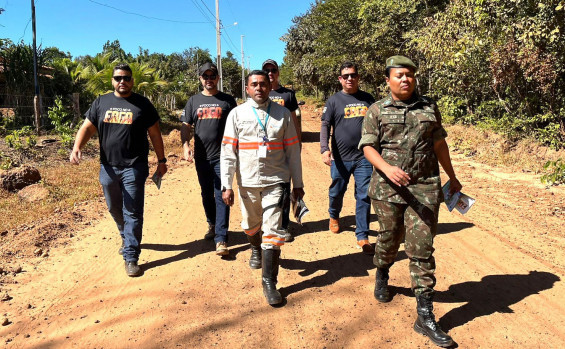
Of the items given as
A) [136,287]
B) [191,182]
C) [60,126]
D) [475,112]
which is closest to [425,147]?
[136,287]

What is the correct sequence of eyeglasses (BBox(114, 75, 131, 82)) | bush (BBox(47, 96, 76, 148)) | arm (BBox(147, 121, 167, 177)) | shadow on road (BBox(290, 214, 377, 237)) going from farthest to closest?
bush (BBox(47, 96, 76, 148))
shadow on road (BBox(290, 214, 377, 237))
arm (BBox(147, 121, 167, 177))
eyeglasses (BBox(114, 75, 131, 82))

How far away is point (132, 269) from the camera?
13.0 ft

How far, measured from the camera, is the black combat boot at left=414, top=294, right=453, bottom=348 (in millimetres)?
2701

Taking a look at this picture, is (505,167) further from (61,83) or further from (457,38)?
(61,83)

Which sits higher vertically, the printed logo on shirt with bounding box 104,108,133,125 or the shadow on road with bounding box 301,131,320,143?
the printed logo on shirt with bounding box 104,108,133,125

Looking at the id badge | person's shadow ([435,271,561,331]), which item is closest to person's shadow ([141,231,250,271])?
the id badge

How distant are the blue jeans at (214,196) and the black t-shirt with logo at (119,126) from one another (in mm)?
769

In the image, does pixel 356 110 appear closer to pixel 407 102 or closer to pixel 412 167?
pixel 407 102

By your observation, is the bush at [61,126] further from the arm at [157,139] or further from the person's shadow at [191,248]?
the arm at [157,139]

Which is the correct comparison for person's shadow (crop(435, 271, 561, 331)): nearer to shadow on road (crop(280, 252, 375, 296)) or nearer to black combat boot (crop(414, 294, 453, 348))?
black combat boot (crop(414, 294, 453, 348))

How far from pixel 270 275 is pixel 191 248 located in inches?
66.0

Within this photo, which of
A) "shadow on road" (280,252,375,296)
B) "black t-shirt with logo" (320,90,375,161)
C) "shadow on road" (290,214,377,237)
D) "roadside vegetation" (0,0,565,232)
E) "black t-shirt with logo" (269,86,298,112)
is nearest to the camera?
"shadow on road" (280,252,375,296)

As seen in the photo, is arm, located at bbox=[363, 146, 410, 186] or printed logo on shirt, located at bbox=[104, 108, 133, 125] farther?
printed logo on shirt, located at bbox=[104, 108, 133, 125]

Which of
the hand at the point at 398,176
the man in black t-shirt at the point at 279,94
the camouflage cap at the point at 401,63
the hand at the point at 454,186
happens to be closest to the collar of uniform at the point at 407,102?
the camouflage cap at the point at 401,63
